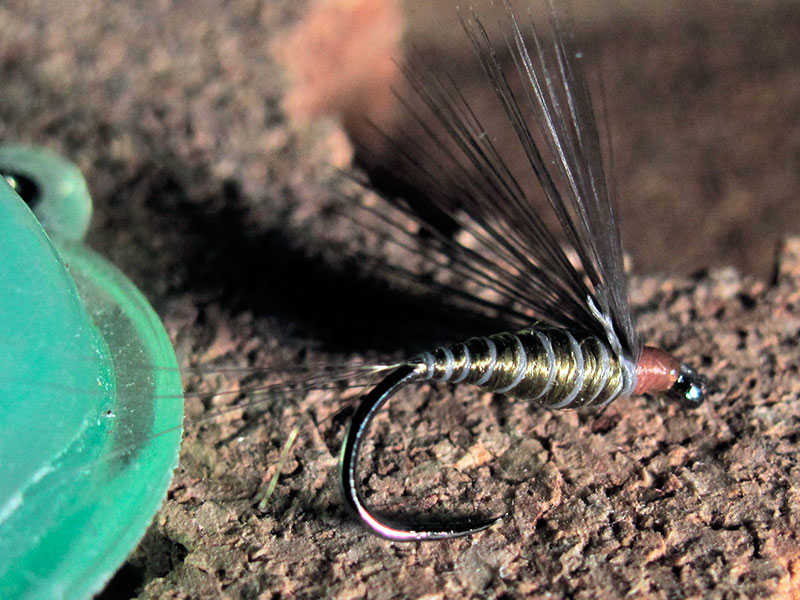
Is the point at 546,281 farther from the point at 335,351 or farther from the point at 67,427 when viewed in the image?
the point at 67,427

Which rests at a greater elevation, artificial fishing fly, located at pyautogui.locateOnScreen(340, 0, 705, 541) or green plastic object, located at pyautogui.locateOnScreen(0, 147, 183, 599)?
artificial fishing fly, located at pyautogui.locateOnScreen(340, 0, 705, 541)

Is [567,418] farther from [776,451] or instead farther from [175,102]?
[175,102]

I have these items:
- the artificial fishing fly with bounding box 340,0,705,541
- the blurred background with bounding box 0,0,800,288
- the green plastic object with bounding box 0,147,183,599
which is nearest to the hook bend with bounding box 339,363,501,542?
the artificial fishing fly with bounding box 340,0,705,541

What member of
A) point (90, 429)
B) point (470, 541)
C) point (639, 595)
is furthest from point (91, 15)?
point (639, 595)

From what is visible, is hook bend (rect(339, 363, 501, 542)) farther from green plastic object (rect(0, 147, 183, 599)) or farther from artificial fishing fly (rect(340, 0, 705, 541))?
green plastic object (rect(0, 147, 183, 599))

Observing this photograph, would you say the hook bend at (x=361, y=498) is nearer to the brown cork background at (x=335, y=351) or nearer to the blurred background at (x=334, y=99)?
the brown cork background at (x=335, y=351)

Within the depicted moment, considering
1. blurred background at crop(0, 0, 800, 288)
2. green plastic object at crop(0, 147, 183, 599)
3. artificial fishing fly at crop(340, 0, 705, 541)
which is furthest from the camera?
blurred background at crop(0, 0, 800, 288)

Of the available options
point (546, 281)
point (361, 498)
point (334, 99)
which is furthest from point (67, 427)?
point (334, 99)

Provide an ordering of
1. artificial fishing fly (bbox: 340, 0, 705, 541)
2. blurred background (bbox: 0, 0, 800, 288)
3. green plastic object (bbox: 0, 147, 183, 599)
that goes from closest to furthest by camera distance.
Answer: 1. green plastic object (bbox: 0, 147, 183, 599)
2. artificial fishing fly (bbox: 340, 0, 705, 541)
3. blurred background (bbox: 0, 0, 800, 288)
